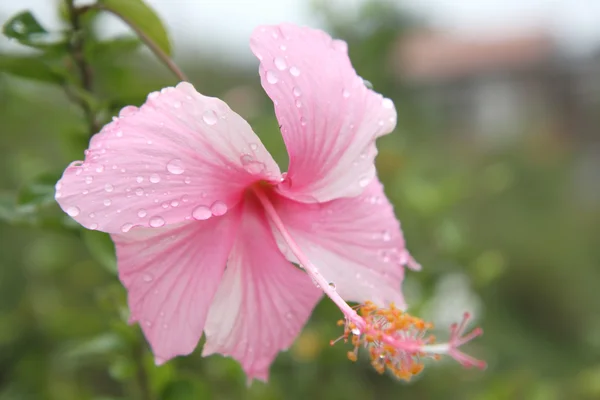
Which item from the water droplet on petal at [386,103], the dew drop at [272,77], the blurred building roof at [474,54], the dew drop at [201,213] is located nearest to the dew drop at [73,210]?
the dew drop at [201,213]

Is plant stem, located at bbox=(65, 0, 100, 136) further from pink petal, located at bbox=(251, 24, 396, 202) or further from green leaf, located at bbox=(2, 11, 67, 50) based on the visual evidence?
pink petal, located at bbox=(251, 24, 396, 202)

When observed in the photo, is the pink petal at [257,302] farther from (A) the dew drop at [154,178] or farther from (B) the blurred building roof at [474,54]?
(B) the blurred building roof at [474,54]

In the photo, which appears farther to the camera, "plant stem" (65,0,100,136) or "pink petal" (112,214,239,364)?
"plant stem" (65,0,100,136)

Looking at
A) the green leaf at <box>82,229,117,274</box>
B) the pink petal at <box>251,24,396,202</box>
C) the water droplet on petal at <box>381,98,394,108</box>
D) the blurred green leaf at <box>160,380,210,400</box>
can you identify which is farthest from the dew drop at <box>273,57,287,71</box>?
the blurred green leaf at <box>160,380,210,400</box>

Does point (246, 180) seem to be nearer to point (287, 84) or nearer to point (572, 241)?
point (287, 84)

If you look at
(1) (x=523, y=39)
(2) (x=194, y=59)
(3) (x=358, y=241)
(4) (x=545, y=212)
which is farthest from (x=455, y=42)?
(3) (x=358, y=241)

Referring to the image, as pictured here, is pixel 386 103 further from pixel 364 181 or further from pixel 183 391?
pixel 183 391
